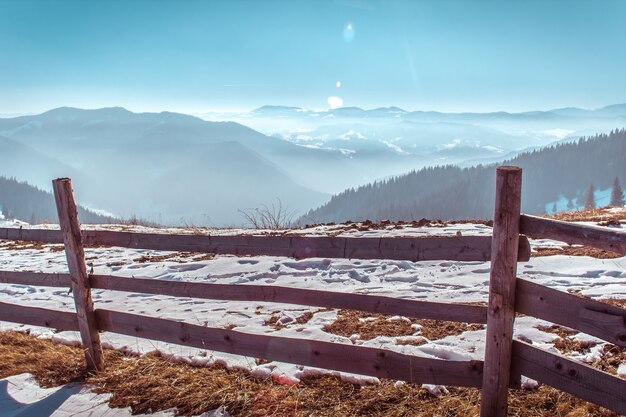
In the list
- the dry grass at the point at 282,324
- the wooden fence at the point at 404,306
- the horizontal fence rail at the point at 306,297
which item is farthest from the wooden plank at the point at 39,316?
the dry grass at the point at 282,324

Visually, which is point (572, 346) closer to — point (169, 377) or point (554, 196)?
point (169, 377)

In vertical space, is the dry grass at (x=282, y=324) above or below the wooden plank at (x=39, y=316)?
below

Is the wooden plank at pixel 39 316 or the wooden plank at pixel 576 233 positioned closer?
the wooden plank at pixel 576 233

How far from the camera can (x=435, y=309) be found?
3.75m

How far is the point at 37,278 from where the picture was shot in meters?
5.39

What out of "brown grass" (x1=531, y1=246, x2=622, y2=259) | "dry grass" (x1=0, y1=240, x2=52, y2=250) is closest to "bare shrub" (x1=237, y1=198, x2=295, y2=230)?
"dry grass" (x1=0, y1=240, x2=52, y2=250)

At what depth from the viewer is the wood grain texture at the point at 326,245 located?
3.43 m

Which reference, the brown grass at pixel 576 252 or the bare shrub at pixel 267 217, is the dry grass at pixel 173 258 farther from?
the brown grass at pixel 576 252

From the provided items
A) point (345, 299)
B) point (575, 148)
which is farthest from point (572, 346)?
point (575, 148)

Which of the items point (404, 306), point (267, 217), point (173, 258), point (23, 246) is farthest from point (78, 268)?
point (267, 217)

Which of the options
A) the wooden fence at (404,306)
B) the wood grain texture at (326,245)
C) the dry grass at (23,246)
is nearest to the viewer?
the wooden fence at (404,306)

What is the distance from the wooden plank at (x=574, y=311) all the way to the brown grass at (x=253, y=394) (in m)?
1.10

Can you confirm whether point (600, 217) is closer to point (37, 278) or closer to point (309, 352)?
point (309, 352)

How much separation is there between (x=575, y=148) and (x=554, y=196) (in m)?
25.9
